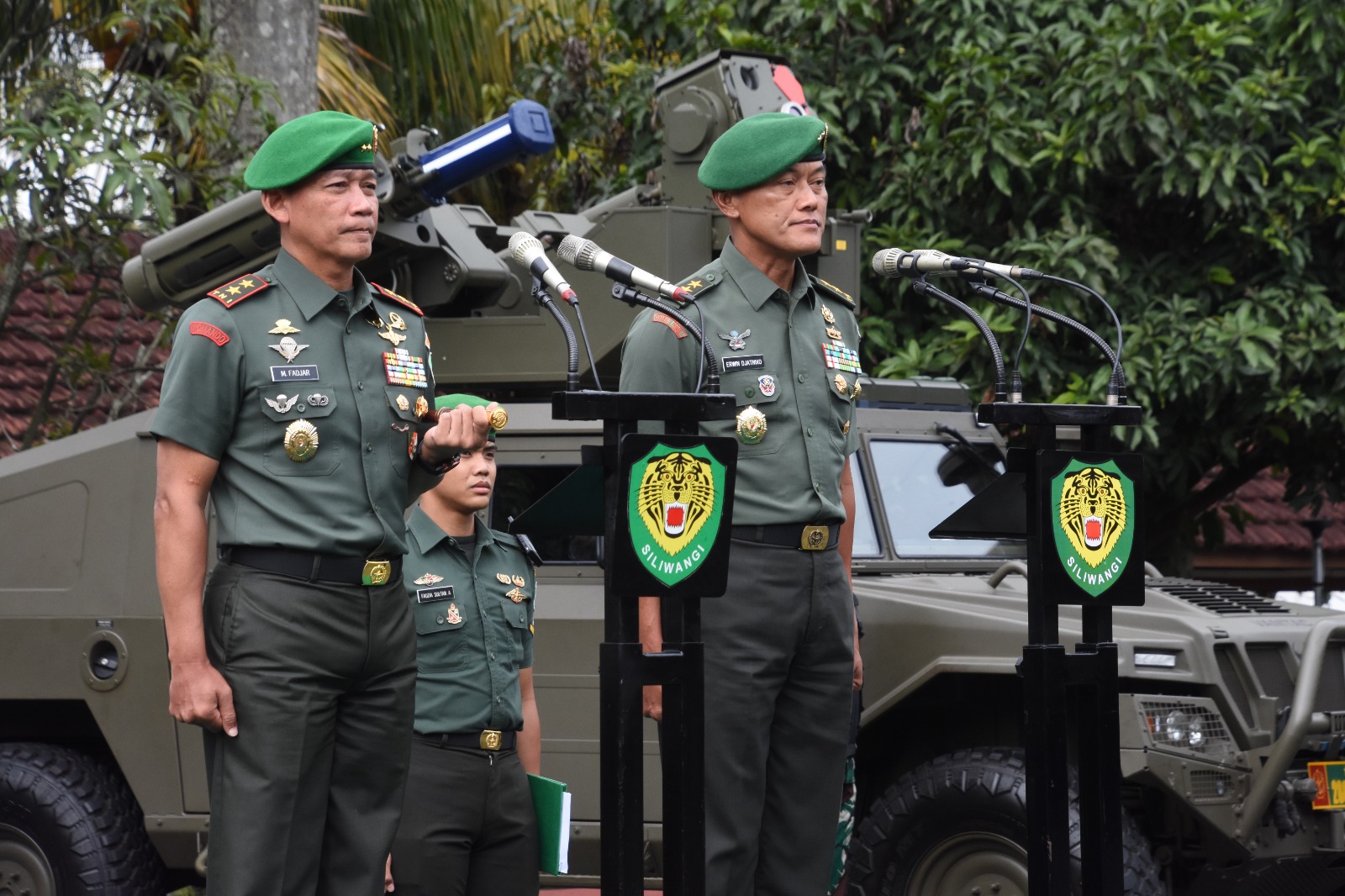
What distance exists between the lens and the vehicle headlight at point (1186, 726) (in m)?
5.72

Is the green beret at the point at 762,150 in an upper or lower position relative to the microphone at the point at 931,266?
upper

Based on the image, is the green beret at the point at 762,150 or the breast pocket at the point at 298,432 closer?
the breast pocket at the point at 298,432

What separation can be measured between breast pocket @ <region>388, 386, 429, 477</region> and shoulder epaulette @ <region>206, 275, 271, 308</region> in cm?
33

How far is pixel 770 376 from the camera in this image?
14.4 feet

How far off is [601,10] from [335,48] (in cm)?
194

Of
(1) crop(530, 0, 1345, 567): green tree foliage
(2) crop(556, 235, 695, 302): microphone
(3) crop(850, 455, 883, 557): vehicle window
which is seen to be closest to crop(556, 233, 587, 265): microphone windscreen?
(2) crop(556, 235, 695, 302): microphone

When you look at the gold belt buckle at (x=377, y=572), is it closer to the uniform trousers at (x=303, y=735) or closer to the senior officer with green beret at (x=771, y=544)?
the uniform trousers at (x=303, y=735)

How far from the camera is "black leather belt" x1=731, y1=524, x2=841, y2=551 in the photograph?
14.0 ft

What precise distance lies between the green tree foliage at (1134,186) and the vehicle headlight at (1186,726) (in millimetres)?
2694

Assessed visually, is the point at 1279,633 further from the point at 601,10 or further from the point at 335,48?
the point at 335,48

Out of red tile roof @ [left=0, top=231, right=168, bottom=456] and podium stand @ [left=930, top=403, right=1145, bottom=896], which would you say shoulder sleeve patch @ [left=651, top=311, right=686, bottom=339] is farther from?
red tile roof @ [left=0, top=231, right=168, bottom=456]

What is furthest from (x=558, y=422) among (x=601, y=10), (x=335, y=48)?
(x=335, y=48)

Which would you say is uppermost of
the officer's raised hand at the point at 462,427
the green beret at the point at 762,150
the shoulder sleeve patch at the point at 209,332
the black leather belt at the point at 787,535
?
the green beret at the point at 762,150

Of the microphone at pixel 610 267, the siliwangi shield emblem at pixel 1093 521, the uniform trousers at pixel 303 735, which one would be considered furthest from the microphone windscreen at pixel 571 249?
the siliwangi shield emblem at pixel 1093 521
